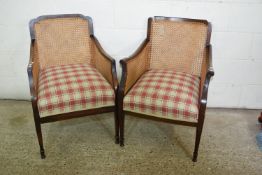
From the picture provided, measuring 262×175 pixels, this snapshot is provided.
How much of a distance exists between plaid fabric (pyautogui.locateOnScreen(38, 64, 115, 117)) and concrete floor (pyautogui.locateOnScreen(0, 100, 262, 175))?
352 millimetres

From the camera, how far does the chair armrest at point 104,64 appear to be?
1.76 m

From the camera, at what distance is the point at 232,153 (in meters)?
1.90

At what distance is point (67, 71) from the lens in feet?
6.31

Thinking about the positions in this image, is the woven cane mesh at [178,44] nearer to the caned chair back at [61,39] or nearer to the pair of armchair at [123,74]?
the pair of armchair at [123,74]

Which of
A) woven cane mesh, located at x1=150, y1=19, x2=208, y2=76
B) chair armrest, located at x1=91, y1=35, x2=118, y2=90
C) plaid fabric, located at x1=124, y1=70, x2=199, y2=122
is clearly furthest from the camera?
woven cane mesh, located at x1=150, y1=19, x2=208, y2=76

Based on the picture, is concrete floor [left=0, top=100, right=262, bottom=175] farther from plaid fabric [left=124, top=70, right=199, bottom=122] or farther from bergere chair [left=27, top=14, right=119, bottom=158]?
plaid fabric [left=124, top=70, right=199, bottom=122]

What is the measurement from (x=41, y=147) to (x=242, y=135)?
4.75ft

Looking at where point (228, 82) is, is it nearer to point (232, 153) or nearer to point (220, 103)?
point (220, 103)

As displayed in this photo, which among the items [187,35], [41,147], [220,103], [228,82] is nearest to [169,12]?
[187,35]

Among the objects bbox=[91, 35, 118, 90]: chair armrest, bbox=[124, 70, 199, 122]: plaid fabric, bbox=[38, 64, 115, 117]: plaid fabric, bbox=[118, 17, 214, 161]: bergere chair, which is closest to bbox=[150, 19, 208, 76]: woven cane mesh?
bbox=[118, 17, 214, 161]: bergere chair

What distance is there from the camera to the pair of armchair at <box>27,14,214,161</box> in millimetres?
1669

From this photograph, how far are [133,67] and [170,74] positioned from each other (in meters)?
0.27

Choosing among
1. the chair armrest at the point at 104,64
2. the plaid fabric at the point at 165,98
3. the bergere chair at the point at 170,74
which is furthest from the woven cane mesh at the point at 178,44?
the chair armrest at the point at 104,64

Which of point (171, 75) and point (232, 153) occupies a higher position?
point (171, 75)
